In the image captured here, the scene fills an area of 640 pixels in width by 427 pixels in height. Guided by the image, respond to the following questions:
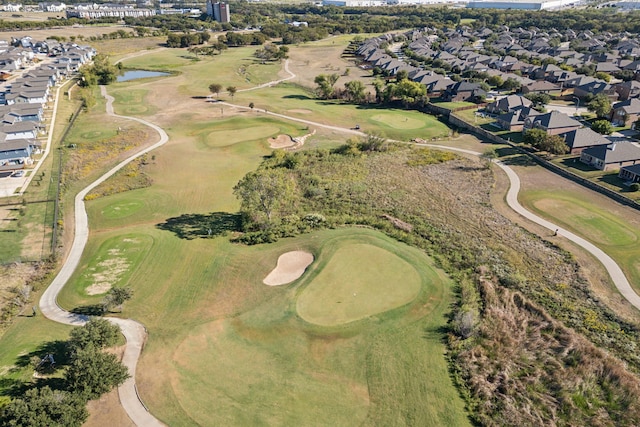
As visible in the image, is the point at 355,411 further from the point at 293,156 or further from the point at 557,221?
the point at 293,156

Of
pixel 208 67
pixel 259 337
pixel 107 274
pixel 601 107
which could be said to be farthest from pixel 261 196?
pixel 208 67

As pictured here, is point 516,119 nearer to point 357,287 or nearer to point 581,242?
point 581,242

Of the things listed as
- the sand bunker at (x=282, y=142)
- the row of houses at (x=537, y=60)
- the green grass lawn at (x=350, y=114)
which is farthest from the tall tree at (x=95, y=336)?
the row of houses at (x=537, y=60)

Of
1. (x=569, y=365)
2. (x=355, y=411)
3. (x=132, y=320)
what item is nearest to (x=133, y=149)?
(x=132, y=320)

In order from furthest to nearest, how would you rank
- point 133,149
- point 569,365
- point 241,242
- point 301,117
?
point 301,117, point 133,149, point 241,242, point 569,365

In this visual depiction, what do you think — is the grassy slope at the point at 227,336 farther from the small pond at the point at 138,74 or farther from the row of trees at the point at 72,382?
the small pond at the point at 138,74

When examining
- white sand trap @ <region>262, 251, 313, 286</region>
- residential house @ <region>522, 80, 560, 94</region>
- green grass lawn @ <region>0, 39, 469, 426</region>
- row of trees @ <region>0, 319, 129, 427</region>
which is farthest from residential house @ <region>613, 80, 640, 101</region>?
row of trees @ <region>0, 319, 129, 427</region>

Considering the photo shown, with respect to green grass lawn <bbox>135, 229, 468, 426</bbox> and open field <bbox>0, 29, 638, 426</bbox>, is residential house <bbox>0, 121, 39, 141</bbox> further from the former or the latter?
green grass lawn <bbox>135, 229, 468, 426</bbox>

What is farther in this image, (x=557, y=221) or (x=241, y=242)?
(x=557, y=221)
